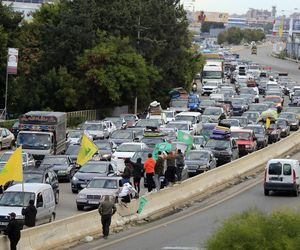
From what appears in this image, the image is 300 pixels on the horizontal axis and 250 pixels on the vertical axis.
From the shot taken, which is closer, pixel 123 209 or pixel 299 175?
pixel 123 209

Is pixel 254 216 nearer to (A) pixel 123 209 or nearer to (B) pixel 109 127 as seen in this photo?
(A) pixel 123 209

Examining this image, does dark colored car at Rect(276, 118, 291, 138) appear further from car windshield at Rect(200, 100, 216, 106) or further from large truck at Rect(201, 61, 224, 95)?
large truck at Rect(201, 61, 224, 95)

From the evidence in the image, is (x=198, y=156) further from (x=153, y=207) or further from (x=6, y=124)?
(x=6, y=124)

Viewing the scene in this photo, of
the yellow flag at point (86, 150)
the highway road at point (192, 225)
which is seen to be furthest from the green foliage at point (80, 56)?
the yellow flag at point (86, 150)

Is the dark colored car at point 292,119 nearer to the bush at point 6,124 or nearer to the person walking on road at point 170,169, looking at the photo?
the bush at point 6,124

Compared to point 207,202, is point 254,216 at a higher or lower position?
higher

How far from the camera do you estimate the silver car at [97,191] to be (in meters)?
34.1

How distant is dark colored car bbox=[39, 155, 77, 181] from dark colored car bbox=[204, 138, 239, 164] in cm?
958

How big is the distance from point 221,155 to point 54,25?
35.2 meters

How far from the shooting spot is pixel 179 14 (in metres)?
101

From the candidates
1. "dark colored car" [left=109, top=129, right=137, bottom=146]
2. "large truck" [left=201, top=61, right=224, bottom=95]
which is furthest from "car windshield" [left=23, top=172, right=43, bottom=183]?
"large truck" [left=201, top=61, right=224, bottom=95]

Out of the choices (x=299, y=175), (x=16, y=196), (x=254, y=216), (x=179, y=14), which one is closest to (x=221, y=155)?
(x=299, y=175)

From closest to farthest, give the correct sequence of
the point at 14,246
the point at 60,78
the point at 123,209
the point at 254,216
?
1. the point at 254,216
2. the point at 14,246
3. the point at 123,209
4. the point at 60,78

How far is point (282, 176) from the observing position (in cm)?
4062
